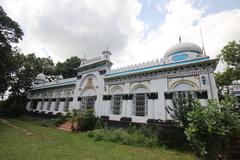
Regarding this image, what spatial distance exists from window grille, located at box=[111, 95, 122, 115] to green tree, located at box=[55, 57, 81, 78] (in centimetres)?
1962

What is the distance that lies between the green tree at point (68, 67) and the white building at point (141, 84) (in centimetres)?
1302

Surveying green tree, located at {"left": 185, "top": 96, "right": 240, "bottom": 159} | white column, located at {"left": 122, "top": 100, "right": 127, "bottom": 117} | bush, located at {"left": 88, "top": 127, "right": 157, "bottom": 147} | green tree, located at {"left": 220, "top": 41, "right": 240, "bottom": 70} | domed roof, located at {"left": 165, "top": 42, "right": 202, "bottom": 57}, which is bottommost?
bush, located at {"left": 88, "top": 127, "right": 157, "bottom": 147}

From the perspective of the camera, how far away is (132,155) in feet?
18.7

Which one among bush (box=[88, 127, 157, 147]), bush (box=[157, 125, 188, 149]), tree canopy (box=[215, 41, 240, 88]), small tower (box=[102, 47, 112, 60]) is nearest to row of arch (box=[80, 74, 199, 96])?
small tower (box=[102, 47, 112, 60])

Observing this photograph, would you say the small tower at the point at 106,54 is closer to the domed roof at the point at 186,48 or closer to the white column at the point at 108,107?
the white column at the point at 108,107

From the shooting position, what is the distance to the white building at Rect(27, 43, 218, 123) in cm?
886

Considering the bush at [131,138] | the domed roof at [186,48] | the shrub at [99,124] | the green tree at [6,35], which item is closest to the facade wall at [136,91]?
the shrub at [99,124]

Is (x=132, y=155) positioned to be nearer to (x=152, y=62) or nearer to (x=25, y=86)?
(x=152, y=62)

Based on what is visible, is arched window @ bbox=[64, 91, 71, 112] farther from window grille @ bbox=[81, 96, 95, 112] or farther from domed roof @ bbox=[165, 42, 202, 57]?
domed roof @ bbox=[165, 42, 202, 57]

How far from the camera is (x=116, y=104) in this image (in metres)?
12.2

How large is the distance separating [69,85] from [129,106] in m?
9.89

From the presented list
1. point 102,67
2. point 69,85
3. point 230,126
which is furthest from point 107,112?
point 230,126

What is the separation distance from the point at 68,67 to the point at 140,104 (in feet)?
75.1

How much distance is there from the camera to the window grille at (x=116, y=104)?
11.8 meters
